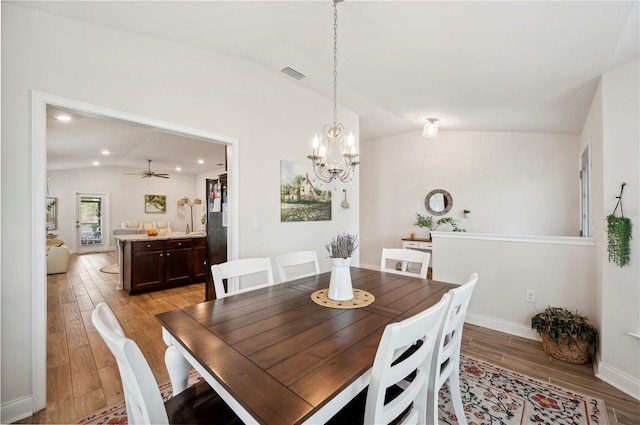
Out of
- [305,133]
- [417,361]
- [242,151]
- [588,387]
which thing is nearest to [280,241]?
[242,151]

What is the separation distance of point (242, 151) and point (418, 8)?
76.3 inches

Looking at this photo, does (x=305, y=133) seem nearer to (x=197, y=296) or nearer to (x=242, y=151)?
(x=242, y=151)

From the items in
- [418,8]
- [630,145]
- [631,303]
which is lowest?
[631,303]

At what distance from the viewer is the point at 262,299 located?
1685 millimetres

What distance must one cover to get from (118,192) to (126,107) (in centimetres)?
875

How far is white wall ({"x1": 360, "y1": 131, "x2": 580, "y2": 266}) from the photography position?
161 inches

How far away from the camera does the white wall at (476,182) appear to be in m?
4.10

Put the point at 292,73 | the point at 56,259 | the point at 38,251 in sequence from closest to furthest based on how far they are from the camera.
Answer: the point at 38,251 < the point at 292,73 < the point at 56,259

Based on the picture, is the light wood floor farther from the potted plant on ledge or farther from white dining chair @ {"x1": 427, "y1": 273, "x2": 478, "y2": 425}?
the potted plant on ledge

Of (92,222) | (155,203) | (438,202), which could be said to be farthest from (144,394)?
(92,222)

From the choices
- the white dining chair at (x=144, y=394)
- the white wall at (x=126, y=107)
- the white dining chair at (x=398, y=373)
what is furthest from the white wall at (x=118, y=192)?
the white dining chair at (x=398, y=373)

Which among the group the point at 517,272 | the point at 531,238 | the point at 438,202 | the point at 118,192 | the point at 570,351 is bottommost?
the point at 570,351

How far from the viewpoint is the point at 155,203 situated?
9.71 meters

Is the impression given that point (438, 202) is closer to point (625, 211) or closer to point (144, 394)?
point (625, 211)
